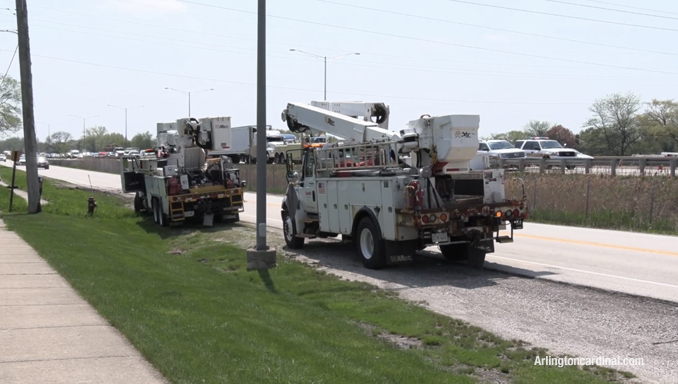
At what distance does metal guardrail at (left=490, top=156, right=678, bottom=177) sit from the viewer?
31314 millimetres

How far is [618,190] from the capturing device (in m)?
27.0

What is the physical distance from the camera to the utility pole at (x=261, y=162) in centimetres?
1490

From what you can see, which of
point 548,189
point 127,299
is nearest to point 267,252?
point 127,299

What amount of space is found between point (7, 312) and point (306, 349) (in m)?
3.77

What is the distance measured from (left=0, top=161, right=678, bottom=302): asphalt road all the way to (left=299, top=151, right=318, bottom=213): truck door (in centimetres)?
277

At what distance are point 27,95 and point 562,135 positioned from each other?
7191cm

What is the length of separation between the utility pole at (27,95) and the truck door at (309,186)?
13.3 metres

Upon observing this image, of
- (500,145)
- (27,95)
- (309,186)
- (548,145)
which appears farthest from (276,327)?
(548,145)

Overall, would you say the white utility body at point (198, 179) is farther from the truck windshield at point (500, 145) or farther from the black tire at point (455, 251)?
the truck windshield at point (500, 145)

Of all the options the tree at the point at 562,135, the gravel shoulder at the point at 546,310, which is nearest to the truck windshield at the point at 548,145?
the gravel shoulder at the point at 546,310

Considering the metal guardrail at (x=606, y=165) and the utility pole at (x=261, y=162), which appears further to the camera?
the metal guardrail at (x=606, y=165)

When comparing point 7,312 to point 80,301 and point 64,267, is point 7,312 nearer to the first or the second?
point 80,301

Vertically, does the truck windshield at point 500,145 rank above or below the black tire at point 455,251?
above

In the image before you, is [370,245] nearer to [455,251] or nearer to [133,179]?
[455,251]
